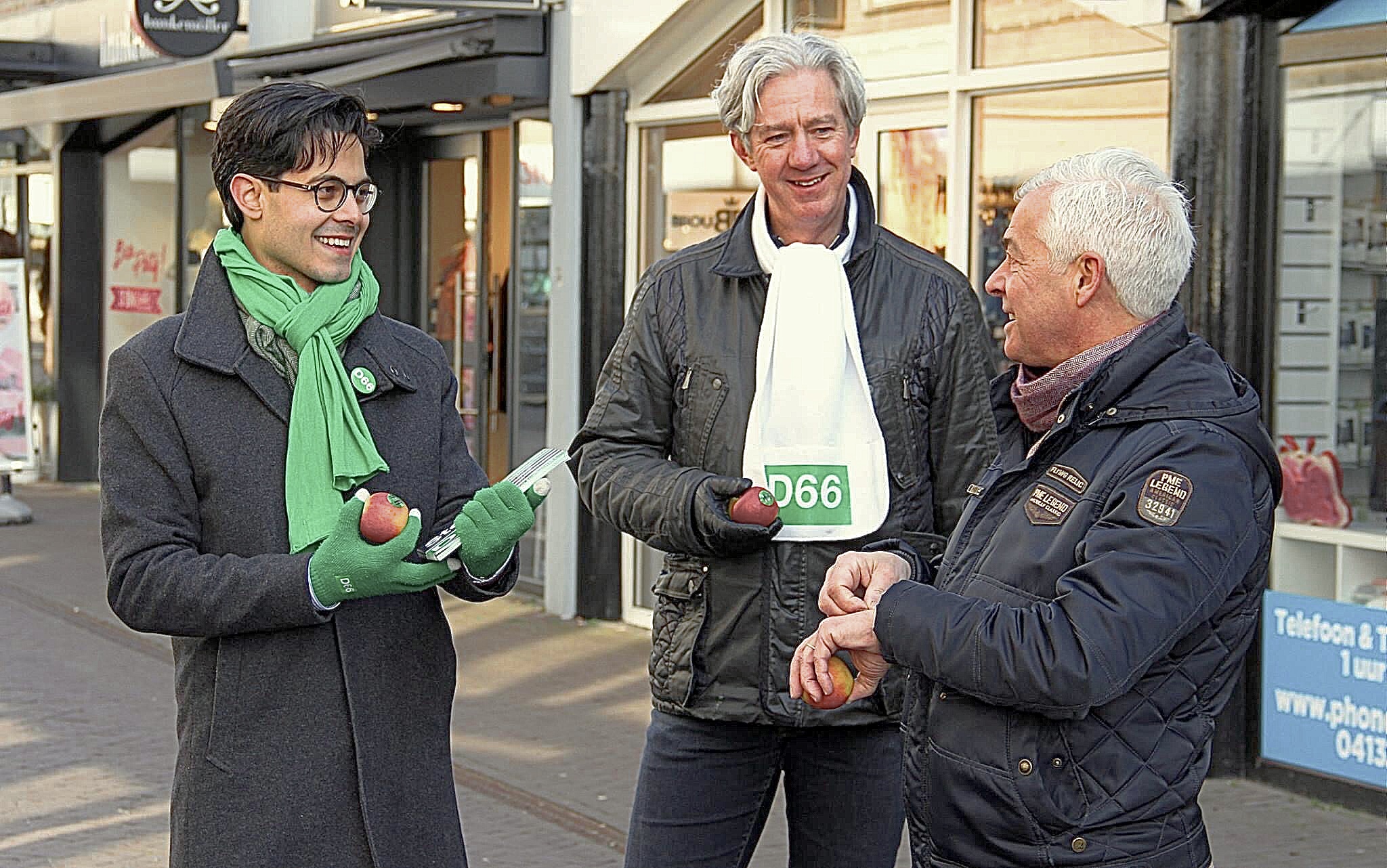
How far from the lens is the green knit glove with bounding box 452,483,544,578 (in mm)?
2711

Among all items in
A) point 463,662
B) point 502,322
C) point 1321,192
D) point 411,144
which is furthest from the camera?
point 411,144

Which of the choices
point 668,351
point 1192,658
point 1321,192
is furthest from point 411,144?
point 1192,658

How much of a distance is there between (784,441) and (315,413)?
90 centimetres

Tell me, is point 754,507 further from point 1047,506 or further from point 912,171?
point 912,171

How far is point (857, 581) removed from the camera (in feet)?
9.11

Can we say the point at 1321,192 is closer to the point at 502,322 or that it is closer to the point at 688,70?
the point at 688,70

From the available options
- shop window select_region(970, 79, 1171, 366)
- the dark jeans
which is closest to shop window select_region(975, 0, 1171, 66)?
shop window select_region(970, 79, 1171, 366)

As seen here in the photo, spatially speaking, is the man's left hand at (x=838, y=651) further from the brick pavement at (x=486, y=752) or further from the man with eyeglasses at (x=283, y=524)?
the brick pavement at (x=486, y=752)

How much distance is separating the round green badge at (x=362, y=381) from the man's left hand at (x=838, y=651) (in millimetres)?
782

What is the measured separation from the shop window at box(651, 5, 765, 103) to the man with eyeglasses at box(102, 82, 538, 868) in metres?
6.32

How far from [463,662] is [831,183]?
19.6 ft

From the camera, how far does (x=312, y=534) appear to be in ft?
9.18

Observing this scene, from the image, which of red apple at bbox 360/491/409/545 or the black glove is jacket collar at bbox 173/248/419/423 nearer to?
red apple at bbox 360/491/409/545

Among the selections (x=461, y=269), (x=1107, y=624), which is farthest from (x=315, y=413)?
(x=461, y=269)
